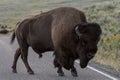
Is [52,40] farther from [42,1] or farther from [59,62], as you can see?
[42,1]

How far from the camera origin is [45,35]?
1285 cm

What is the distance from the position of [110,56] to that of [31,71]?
4.00m

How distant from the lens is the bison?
1084cm

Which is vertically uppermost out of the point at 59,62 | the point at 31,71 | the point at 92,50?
Answer: the point at 92,50

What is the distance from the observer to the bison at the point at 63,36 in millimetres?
10836

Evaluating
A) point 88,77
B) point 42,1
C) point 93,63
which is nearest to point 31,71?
point 88,77

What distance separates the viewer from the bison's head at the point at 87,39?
10.7 m

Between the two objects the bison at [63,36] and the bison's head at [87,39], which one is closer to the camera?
the bison's head at [87,39]

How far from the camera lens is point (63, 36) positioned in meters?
11.7

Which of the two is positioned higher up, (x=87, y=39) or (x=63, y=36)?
(x=87, y=39)

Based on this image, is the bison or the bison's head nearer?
the bison's head

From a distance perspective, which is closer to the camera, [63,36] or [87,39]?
[87,39]

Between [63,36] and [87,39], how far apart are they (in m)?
1.08

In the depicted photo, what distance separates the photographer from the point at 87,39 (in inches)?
424
